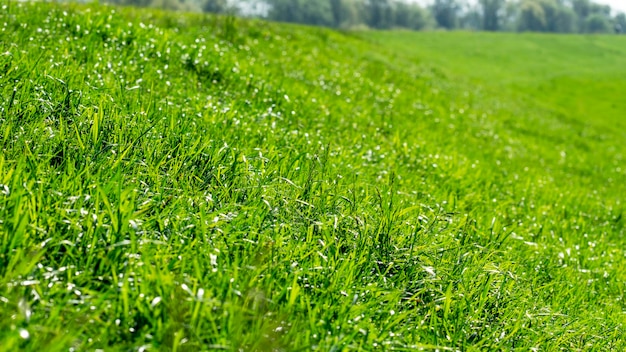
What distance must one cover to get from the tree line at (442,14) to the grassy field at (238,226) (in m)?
130

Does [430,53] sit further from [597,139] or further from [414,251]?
[414,251]

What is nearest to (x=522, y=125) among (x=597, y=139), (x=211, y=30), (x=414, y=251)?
(x=597, y=139)

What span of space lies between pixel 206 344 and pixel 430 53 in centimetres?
5161

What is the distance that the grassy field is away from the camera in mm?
2490

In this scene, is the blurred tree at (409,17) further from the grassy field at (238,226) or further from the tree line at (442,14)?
the grassy field at (238,226)

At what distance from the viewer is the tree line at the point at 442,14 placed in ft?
473

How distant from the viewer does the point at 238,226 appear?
3.32 meters

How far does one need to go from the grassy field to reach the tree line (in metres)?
130

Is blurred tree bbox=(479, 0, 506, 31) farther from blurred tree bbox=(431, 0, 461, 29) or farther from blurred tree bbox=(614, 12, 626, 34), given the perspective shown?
blurred tree bbox=(614, 12, 626, 34)

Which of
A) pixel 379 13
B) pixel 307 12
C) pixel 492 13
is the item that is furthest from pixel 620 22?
pixel 307 12

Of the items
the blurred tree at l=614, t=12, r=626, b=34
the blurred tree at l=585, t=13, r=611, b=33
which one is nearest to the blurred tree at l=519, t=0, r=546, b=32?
the blurred tree at l=585, t=13, r=611, b=33

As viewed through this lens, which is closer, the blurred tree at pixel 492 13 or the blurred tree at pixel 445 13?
the blurred tree at pixel 492 13

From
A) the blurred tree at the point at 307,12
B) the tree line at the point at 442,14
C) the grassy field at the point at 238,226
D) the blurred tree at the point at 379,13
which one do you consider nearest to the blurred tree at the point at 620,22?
the tree line at the point at 442,14

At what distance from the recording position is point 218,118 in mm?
5660
